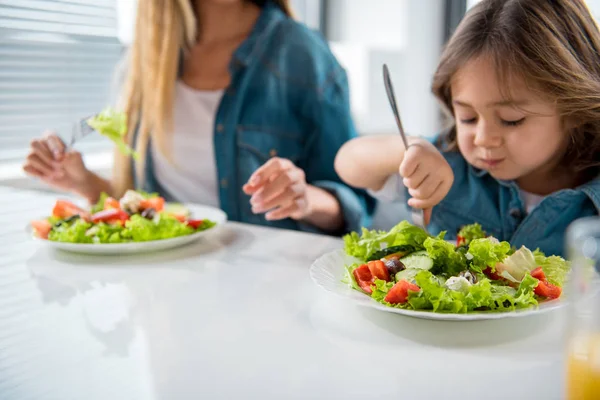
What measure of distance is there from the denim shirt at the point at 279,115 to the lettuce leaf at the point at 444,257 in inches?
38.1

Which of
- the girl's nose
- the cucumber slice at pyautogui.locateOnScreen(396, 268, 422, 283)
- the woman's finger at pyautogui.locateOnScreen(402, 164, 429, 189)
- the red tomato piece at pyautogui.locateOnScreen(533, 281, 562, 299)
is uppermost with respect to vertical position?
the girl's nose

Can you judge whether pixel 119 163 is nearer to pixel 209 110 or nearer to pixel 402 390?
pixel 209 110

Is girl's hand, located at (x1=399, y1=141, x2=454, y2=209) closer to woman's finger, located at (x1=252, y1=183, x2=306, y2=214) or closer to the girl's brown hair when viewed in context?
the girl's brown hair

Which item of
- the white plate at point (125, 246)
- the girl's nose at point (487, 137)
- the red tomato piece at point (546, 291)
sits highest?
the girl's nose at point (487, 137)

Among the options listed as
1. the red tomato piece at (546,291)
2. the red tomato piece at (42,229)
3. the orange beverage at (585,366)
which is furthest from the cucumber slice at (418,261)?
the red tomato piece at (42,229)

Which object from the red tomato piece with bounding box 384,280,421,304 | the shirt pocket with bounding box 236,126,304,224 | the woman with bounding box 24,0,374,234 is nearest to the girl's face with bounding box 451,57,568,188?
the red tomato piece with bounding box 384,280,421,304

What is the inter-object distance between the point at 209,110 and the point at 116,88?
404 millimetres

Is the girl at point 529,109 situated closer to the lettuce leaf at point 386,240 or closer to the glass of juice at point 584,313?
the lettuce leaf at point 386,240

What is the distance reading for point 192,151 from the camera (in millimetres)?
1889

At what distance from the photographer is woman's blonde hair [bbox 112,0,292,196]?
6.04 ft

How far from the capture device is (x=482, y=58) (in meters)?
1.19

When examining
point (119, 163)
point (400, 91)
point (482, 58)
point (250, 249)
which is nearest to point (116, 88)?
point (119, 163)

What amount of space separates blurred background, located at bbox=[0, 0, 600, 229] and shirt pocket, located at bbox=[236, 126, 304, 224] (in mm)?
388

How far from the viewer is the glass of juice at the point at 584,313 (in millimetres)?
471
